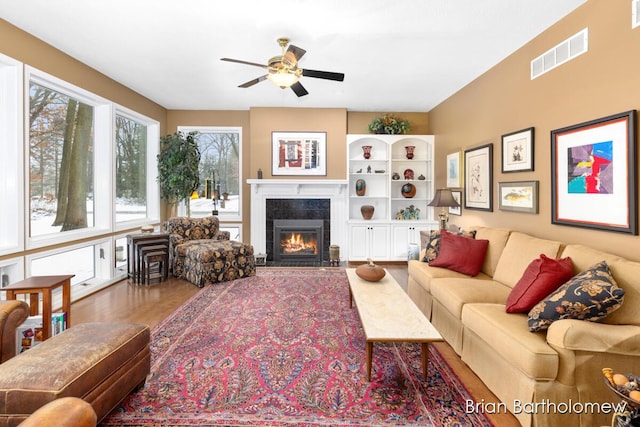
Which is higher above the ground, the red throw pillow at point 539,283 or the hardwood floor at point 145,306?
the red throw pillow at point 539,283

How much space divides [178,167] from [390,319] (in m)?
4.57

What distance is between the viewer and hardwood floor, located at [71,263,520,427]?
2381 mm

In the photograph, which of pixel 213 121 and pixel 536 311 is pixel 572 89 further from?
pixel 213 121

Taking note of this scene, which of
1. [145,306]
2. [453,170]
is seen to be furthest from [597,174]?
[145,306]

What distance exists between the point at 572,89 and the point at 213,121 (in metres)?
5.48

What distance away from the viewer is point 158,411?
6.15 feet

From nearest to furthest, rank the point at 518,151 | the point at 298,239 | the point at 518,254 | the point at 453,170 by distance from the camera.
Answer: the point at 518,254
the point at 518,151
the point at 453,170
the point at 298,239

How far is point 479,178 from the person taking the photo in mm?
4246

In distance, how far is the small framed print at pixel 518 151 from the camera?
3.26m

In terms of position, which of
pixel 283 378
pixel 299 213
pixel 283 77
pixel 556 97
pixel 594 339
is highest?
pixel 283 77

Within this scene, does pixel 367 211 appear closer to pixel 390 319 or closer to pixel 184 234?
pixel 184 234

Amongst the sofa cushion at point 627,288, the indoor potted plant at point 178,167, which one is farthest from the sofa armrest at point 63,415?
the indoor potted plant at point 178,167

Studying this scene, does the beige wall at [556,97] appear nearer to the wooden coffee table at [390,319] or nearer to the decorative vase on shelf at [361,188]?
the wooden coffee table at [390,319]

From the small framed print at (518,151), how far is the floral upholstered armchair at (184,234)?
4263mm
